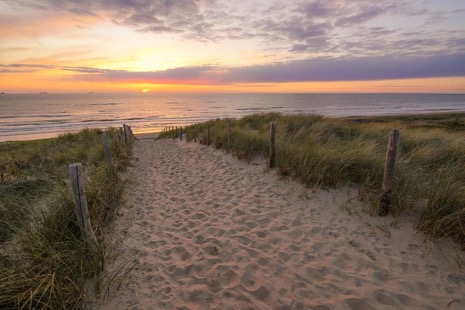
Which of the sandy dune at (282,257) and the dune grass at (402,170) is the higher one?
the dune grass at (402,170)

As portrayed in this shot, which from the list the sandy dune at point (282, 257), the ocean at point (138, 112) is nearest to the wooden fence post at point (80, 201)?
the sandy dune at point (282, 257)

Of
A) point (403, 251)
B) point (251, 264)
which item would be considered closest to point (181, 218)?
point (251, 264)

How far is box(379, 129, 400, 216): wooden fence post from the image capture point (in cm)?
477

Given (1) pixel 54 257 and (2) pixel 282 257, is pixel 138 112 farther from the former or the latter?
(2) pixel 282 257

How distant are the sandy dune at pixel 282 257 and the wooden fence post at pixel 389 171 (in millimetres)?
265

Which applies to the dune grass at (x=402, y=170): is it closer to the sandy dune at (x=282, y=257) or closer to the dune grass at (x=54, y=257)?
the sandy dune at (x=282, y=257)

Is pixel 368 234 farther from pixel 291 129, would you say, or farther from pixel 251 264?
pixel 291 129

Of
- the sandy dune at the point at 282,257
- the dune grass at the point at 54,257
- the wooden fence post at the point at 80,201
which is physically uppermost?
the wooden fence post at the point at 80,201

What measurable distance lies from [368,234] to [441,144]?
6228 millimetres

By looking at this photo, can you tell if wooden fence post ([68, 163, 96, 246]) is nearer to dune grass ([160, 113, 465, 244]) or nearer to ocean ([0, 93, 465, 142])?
dune grass ([160, 113, 465, 244])

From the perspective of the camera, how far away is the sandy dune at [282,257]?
3.26 metres

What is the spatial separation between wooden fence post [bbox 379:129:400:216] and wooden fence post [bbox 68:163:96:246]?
5003mm

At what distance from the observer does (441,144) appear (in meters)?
8.59

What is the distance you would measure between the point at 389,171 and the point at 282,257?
2584 mm
